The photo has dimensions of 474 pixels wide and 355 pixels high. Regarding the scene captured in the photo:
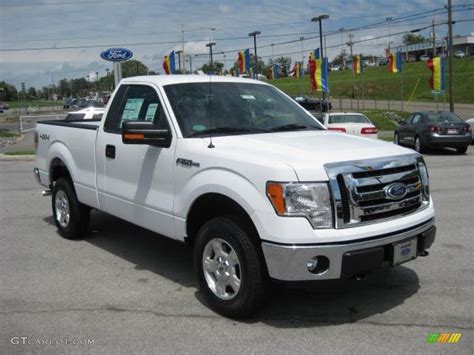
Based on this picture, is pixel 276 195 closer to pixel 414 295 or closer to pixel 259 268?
pixel 259 268

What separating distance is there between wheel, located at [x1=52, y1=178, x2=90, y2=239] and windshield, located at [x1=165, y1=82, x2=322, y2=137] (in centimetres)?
225

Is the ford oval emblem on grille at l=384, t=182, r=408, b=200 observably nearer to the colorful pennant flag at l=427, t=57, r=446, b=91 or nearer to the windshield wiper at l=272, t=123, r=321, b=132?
the windshield wiper at l=272, t=123, r=321, b=132

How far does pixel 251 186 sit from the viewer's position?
159 inches

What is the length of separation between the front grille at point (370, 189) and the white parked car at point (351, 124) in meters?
13.2

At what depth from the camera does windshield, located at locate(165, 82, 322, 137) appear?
16.3ft

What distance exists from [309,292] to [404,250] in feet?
3.24

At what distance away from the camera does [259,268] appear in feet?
13.2

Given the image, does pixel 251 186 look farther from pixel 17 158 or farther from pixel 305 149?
pixel 17 158

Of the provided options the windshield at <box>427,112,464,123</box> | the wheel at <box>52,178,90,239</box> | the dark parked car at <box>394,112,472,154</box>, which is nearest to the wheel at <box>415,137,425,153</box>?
the dark parked car at <box>394,112,472,154</box>

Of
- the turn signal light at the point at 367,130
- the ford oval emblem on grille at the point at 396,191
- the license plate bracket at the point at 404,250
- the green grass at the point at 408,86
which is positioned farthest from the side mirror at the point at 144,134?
the green grass at the point at 408,86

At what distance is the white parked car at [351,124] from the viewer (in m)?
18.0

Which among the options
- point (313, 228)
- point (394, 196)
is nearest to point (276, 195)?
point (313, 228)

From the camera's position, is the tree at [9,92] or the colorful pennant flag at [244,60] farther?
the tree at [9,92]

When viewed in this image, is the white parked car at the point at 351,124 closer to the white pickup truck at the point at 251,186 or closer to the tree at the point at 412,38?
the white pickup truck at the point at 251,186
